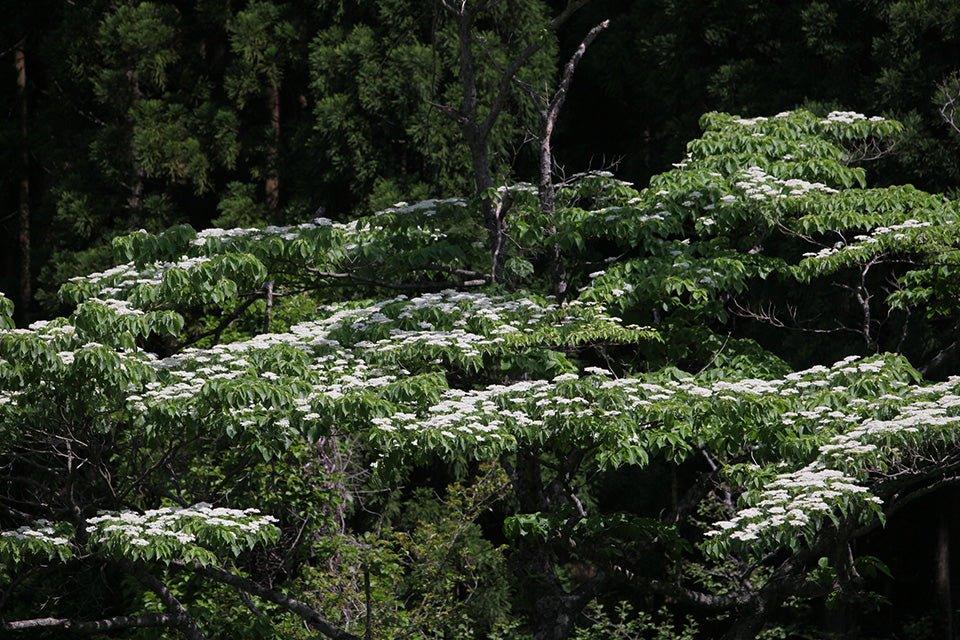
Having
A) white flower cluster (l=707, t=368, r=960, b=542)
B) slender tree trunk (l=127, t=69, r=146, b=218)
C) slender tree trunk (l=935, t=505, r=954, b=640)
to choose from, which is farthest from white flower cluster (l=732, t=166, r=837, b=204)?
slender tree trunk (l=127, t=69, r=146, b=218)

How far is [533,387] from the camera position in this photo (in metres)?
6.99

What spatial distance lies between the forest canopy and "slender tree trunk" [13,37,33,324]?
72.9 inches

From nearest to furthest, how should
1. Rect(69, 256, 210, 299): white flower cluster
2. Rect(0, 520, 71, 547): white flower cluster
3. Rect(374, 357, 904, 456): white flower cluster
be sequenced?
Rect(374, 357, 904, 456): white flower cluster → Rect(0, 520, 71, 547): white flower cluster → Rect(69, 256, 210, 299): white flower cluster

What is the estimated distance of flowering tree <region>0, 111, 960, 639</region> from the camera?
21.3 ft

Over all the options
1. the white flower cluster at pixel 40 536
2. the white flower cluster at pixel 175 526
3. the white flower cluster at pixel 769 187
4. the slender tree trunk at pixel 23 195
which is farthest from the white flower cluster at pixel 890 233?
the slender tree trunk at pixel 23 195

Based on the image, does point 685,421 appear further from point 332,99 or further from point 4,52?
point 4,52

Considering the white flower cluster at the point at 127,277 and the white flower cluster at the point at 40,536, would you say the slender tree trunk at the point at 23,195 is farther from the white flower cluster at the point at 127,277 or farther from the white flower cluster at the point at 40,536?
the white flower cluster at the point at 40,536

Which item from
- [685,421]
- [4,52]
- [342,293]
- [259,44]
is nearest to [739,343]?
[685,421]

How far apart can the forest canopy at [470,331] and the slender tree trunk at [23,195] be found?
1.85m

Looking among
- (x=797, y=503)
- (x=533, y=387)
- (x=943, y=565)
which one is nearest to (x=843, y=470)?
(x=797, y=503)

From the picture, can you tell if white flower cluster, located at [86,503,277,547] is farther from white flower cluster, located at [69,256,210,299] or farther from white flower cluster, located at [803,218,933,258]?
white flower cluster, located at [803,218,933,258]

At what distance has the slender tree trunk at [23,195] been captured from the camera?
54.0 feet

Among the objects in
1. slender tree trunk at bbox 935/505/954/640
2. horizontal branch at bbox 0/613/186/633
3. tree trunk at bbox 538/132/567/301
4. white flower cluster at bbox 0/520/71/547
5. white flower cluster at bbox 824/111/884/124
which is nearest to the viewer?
white flower cluster at bbox 0/520/71/547

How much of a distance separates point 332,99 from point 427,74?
3.19ft
